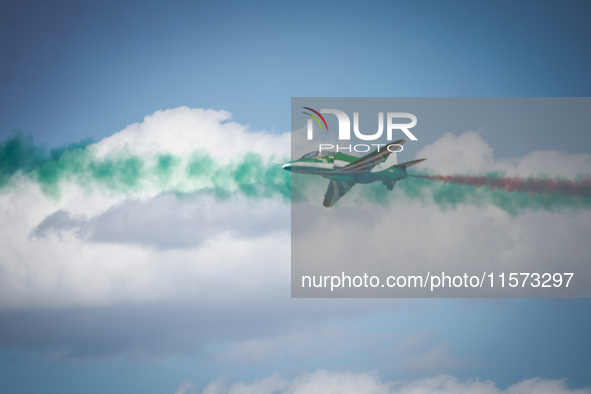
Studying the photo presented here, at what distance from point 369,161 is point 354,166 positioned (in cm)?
103

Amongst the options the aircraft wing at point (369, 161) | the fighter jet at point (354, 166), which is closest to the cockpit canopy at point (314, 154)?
the fighter jet at point (354, 166)

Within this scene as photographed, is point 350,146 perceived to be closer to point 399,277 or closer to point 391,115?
point 391,115

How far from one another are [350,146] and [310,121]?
2642mm

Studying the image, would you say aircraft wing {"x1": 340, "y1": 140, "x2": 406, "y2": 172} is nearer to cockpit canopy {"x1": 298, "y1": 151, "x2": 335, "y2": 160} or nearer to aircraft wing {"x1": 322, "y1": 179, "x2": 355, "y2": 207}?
cockpit canopy {"x1": 298, "y1": 151, "x2": 335, "y2": 160}

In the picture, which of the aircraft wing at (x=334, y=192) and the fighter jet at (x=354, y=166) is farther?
the aircraft wing at (x=334, y=192)

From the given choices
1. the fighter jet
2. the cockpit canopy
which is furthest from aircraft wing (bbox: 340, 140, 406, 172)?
the cockpit canopy

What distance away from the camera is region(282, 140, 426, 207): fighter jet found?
43.4m

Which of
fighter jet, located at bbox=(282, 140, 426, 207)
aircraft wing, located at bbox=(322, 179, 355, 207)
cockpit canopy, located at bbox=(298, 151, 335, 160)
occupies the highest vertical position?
cockpit canopy, located at bbox=(298, 151, 335, 160)

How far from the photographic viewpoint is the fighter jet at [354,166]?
43.4m

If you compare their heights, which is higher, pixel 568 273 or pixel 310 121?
pixel 310 121

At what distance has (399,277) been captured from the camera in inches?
1672

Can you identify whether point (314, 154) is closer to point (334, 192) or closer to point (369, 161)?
point (369, 161)

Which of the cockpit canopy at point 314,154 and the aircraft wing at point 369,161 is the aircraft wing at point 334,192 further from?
the cockpit canopy at point 314,154

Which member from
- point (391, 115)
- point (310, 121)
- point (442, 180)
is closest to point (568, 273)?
point (442, 180)
